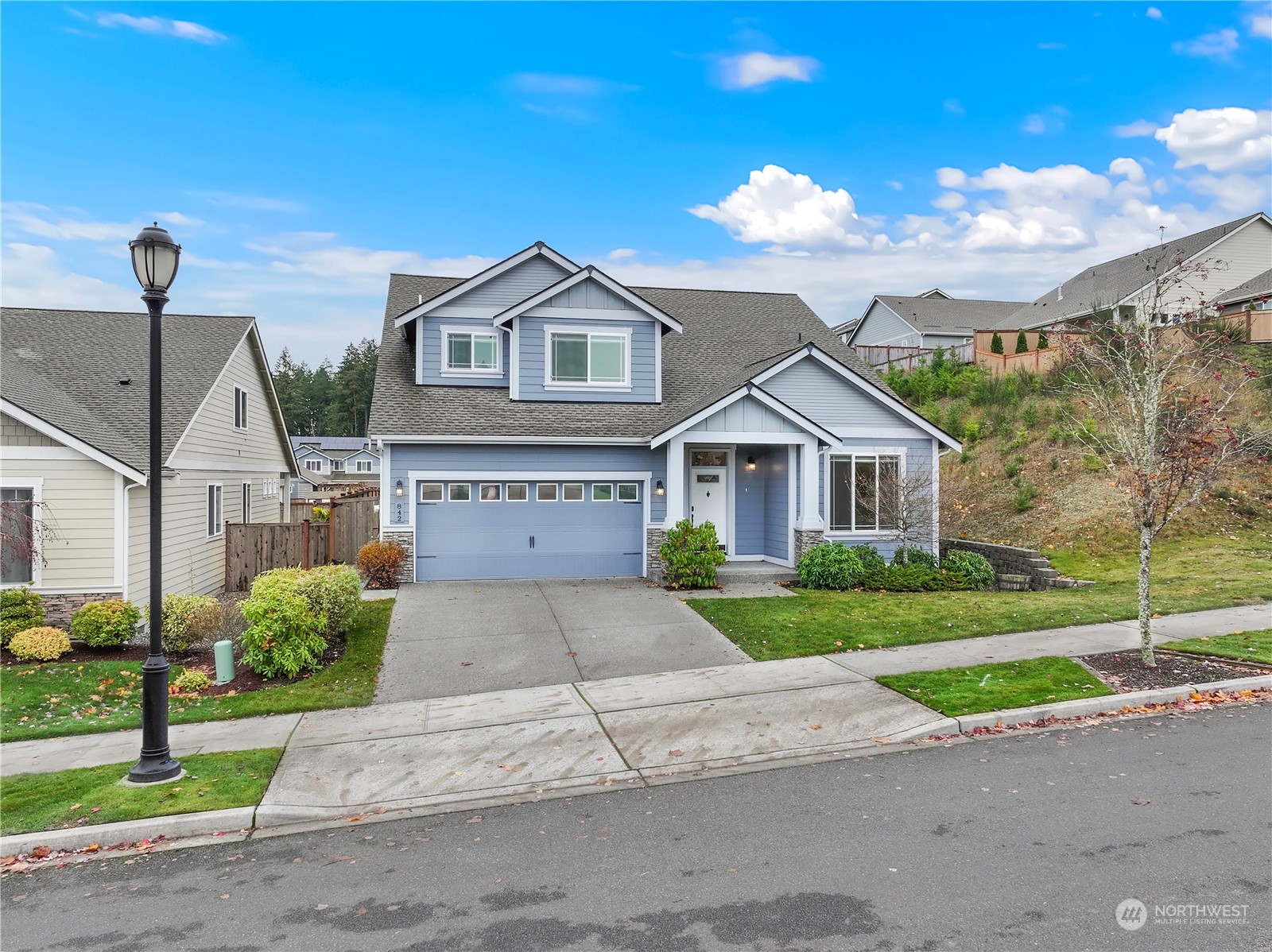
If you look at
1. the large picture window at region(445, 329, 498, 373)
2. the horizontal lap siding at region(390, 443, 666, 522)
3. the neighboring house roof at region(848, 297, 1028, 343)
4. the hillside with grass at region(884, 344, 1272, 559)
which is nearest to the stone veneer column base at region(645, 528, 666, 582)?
the horizontal lap siding at region(390, 443, 666, 522)

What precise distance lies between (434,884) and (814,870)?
2.51m

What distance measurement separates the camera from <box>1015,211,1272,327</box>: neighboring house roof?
110 ft

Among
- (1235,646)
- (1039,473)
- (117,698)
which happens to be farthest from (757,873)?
(1039,473)

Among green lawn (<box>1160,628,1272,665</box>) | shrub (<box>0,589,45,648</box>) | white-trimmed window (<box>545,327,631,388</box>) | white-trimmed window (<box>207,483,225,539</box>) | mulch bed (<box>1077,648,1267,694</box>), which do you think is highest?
white-trimmed window (<box>545,327,631,388</box>)

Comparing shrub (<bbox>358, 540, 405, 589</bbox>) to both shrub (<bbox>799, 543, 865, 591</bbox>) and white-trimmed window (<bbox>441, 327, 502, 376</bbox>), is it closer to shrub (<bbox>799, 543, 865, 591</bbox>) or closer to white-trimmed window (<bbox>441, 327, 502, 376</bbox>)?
white-trimmed window (<bbox>441, 327, 502, 376</bbox>)

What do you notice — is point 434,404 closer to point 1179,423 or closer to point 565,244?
point 565,244

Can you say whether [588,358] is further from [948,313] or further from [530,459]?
[948,313]

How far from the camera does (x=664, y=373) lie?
1959 centimetres

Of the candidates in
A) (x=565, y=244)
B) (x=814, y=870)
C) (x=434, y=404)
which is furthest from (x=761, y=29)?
(x=814, y=870)

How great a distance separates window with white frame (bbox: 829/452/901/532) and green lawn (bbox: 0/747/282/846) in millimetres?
13262

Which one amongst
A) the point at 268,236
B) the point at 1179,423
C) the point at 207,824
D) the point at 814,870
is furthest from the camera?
the point at 268,236

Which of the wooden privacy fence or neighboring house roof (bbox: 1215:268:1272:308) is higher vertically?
neighboring house roof (bbox: 1215:268:1272:308)

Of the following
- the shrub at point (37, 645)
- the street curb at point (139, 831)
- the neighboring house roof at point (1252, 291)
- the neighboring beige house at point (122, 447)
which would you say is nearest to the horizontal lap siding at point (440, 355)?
the neighboring beige house at point (122, 447)

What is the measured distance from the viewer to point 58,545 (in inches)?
500
